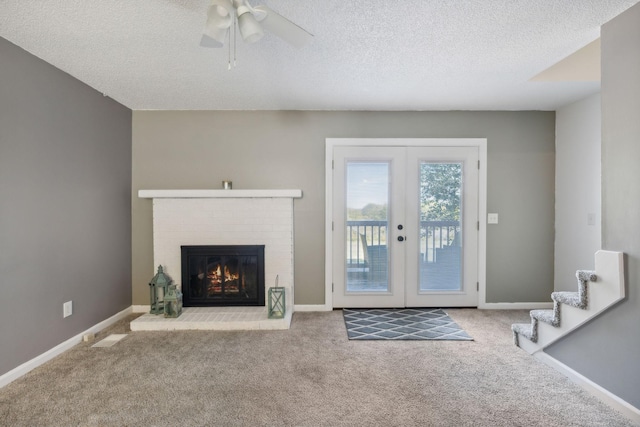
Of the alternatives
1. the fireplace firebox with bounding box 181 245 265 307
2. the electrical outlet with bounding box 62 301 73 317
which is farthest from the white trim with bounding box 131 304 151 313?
the electrical outlet with bounding box 62 301 73 317

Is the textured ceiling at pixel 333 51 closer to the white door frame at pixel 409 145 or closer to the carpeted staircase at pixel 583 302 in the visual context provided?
the white door frame at pixel 409 145

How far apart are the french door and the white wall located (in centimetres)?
95

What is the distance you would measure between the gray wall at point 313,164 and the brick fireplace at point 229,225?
0.19m

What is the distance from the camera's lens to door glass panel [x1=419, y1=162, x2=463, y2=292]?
3.89 m

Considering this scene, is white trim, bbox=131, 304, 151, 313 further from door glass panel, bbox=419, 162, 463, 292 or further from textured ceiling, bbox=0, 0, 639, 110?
door glass panel, bbox=419, 162, 463, 292

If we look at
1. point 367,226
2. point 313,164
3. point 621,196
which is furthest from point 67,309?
point 621,196

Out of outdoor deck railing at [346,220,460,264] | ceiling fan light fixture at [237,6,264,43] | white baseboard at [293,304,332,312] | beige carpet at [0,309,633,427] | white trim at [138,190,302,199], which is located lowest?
beige carpet at [0,309,633,427]

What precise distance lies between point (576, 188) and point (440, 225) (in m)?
1.46

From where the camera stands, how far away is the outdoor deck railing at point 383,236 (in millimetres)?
3895

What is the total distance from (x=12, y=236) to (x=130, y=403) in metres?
1.47

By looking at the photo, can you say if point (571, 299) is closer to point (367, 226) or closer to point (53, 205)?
point (367, 226)

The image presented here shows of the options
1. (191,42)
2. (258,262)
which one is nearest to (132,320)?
(258,262)

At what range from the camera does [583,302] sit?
218 cm

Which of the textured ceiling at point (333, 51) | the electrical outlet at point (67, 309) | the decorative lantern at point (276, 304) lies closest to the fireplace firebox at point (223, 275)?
the decorative lantern at point (276, 304)
